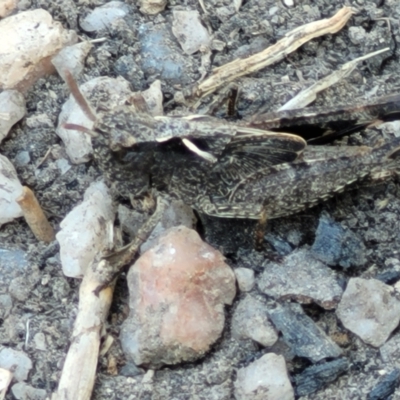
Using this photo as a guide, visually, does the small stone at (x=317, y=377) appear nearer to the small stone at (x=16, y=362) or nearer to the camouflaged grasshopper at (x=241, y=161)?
the camouflaged grasshopper at (x=241, y=161)

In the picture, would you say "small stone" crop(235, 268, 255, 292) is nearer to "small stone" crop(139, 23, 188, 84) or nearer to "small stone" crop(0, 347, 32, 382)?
"small stone" crop(0, 347, 32, 382)

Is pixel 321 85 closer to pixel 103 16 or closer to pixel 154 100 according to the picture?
pixel 154 100

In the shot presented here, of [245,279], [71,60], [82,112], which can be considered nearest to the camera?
[245,279]

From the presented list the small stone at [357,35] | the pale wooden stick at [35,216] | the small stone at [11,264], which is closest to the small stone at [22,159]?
the pale wooden stick at [35,216]

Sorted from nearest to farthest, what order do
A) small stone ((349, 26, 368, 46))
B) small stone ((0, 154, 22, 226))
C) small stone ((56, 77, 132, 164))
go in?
small stone ((0, 154, 22, 226)) → small stone ((56, 77, 132, 164)) → small stone ((349, 26, 368, 46))

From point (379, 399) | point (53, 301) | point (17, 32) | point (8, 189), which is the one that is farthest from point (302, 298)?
point (17, 32)

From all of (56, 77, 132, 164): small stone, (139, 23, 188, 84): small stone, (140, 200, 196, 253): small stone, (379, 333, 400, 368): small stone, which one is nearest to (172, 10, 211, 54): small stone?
(139, 23, 188, 84): small stone

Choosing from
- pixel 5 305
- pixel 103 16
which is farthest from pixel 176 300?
pixel 103 16

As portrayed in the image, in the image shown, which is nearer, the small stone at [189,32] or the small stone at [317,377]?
the small stone at [317,377]
